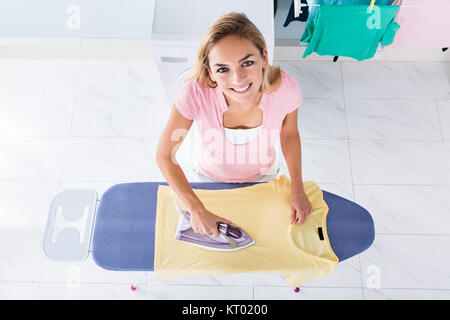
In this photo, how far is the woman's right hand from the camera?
1.53m

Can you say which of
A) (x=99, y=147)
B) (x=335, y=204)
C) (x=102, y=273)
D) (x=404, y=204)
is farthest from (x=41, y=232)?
(x=404, y=204)

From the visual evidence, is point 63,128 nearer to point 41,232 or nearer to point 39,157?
point 39,157

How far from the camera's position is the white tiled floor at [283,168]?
2.26 metres

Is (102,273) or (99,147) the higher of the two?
(99,147)

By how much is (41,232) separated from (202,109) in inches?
62.9

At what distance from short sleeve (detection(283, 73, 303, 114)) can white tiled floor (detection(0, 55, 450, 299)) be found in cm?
113

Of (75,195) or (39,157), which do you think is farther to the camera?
(39,157)

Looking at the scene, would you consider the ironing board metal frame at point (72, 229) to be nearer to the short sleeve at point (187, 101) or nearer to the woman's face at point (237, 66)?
the short sleeve at point (187, 101)

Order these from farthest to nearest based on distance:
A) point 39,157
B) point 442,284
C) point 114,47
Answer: point 114,47 < point 39,157 < point 442,284

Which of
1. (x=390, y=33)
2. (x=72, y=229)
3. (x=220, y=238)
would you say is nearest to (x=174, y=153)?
(x=220, y=238)

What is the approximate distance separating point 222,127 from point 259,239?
552 mm

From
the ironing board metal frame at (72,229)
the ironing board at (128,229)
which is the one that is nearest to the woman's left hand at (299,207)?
the ironing board at (128,229)

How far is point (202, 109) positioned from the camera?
4.54 ft

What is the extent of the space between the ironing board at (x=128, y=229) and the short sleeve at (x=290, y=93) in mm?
514
